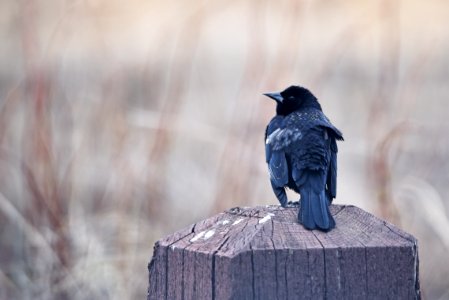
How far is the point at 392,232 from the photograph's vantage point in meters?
2.14

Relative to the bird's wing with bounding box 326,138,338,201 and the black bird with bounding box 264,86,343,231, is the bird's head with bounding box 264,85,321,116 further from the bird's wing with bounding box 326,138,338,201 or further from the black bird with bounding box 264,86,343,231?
the bird's wing with bounding box 326,138,338,201

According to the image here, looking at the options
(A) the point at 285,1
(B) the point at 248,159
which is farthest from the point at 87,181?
(A) the point at 285,1

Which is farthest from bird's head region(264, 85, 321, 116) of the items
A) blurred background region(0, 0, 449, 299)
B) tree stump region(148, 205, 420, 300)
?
tree stump region(148, 205, 420, 300)

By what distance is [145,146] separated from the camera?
4473mm

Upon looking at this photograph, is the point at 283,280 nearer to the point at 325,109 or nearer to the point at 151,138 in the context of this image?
the point at 151,138

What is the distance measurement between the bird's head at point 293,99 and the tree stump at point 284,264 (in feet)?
6.24

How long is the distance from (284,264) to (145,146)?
2619 mm

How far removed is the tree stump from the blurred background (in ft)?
6.70

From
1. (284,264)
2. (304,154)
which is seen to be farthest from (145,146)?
(284,264)

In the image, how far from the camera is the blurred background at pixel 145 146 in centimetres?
413

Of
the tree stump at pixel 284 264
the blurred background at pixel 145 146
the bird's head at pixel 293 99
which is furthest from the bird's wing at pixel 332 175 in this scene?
the tree stump at pixel 284 264

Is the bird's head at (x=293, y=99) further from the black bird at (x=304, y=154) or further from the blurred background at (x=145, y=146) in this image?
the blurred background at (x=145, y=146)

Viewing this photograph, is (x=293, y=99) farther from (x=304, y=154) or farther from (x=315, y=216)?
(x=315, y=216)

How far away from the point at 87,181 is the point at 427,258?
178 centimetres
